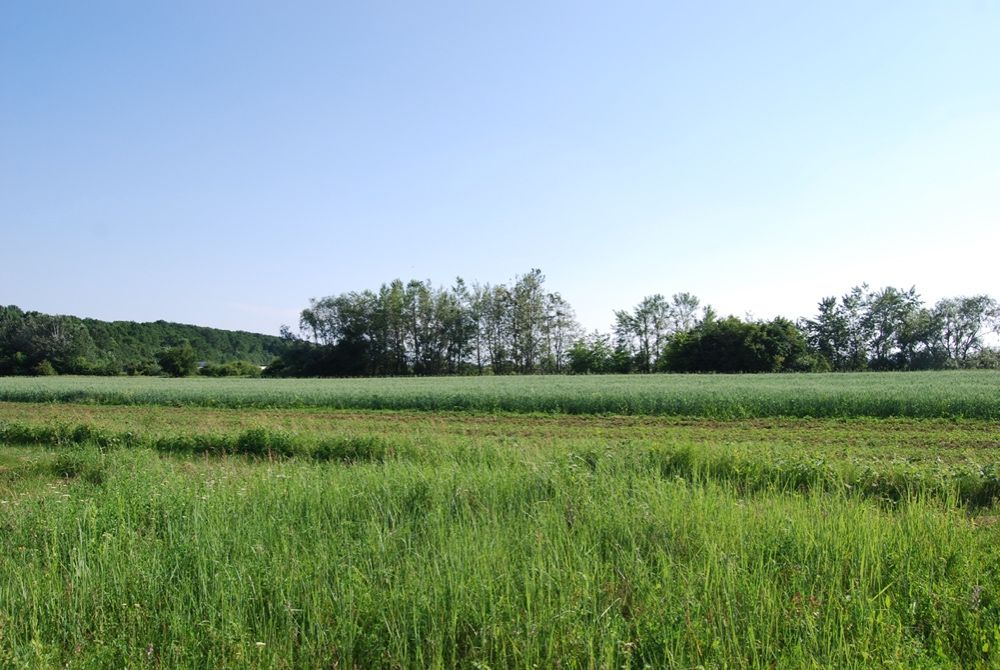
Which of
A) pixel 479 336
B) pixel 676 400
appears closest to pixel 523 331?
pixel 479 336

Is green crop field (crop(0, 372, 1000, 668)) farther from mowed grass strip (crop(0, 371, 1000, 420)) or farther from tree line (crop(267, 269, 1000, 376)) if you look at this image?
tree line (crop(267, 269, 1000, 376))

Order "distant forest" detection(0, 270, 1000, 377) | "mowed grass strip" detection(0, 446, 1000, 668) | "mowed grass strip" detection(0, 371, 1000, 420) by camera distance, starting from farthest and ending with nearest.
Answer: "distant forest" detection(0, 270, 1000, 377)
"mowed grass strip" detection(0, 371, 1000, 420)
"mowed grass strip" detection(0, 446, 1000, 668)

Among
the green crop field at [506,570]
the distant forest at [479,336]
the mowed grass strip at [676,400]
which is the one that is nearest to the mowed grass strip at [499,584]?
the green crop field at [506,570]

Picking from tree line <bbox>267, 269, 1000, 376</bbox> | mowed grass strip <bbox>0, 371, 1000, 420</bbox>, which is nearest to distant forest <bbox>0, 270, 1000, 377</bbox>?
tree line <bbox>267, 269, 1000, 376</bbox>

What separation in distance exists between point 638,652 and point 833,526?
281 centimetres

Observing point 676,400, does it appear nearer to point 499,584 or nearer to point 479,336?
point 499,584

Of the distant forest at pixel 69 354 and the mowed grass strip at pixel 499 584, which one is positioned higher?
the distant forest at pixel 69 354

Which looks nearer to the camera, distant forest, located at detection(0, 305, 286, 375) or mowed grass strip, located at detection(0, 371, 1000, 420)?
mowed grass strip, located at detection(0, 371, 1000, 420)

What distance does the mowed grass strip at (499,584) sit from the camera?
11.4ft

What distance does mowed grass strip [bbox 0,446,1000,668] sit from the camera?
11.4ft

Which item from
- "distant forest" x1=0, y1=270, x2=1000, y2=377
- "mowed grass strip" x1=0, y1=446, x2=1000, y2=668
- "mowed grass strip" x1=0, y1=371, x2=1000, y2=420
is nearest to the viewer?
"mowed grass strip" x1=0, y1=446, x2=1000, y2=668

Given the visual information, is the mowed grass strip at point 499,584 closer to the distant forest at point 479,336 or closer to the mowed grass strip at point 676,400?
the mowed grass strip at point 676,400

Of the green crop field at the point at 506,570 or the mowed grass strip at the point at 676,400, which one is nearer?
the green crop field at the point at 506,570

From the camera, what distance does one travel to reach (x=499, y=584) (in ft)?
13.5
